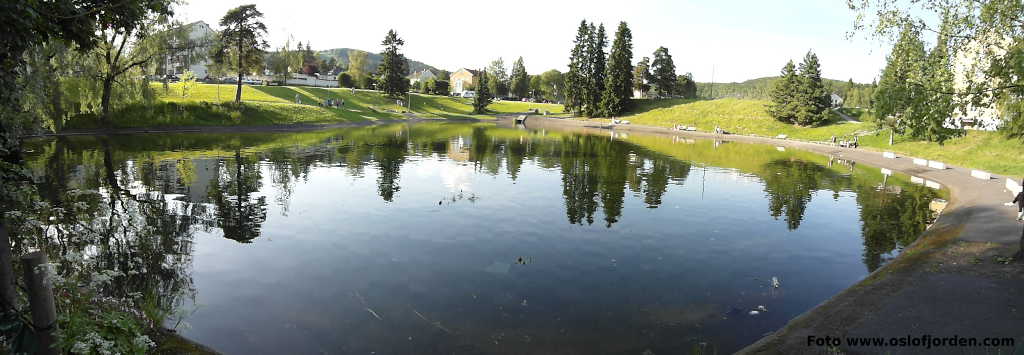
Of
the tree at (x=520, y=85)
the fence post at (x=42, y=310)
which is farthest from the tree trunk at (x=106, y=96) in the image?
the tree at (x=520, y=85)

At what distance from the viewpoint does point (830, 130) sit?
241 ft

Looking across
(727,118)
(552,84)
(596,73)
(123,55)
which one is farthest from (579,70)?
(123,55)

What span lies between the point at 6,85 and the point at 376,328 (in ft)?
23.0

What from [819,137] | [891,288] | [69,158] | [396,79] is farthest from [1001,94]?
[396,79]

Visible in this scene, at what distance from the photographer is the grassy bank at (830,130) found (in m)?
39.9

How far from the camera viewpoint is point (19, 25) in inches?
210

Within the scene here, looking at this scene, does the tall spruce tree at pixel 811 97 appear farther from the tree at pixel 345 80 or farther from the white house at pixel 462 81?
the white house at pixel 462 81

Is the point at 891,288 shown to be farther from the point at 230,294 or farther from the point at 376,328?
the point at 230,294

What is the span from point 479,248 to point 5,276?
11602mm

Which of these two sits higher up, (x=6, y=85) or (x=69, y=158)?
(x=6, y=85)

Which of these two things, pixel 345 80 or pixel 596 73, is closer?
pixel 596 73

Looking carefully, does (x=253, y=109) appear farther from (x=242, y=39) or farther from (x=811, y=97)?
(x=811, y=97)

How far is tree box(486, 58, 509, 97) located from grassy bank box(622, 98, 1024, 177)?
197 ft

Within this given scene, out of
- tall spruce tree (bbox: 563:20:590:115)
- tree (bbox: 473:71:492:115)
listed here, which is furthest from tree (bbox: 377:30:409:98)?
tall spruce tree (bbox: 563:20:590:115)
